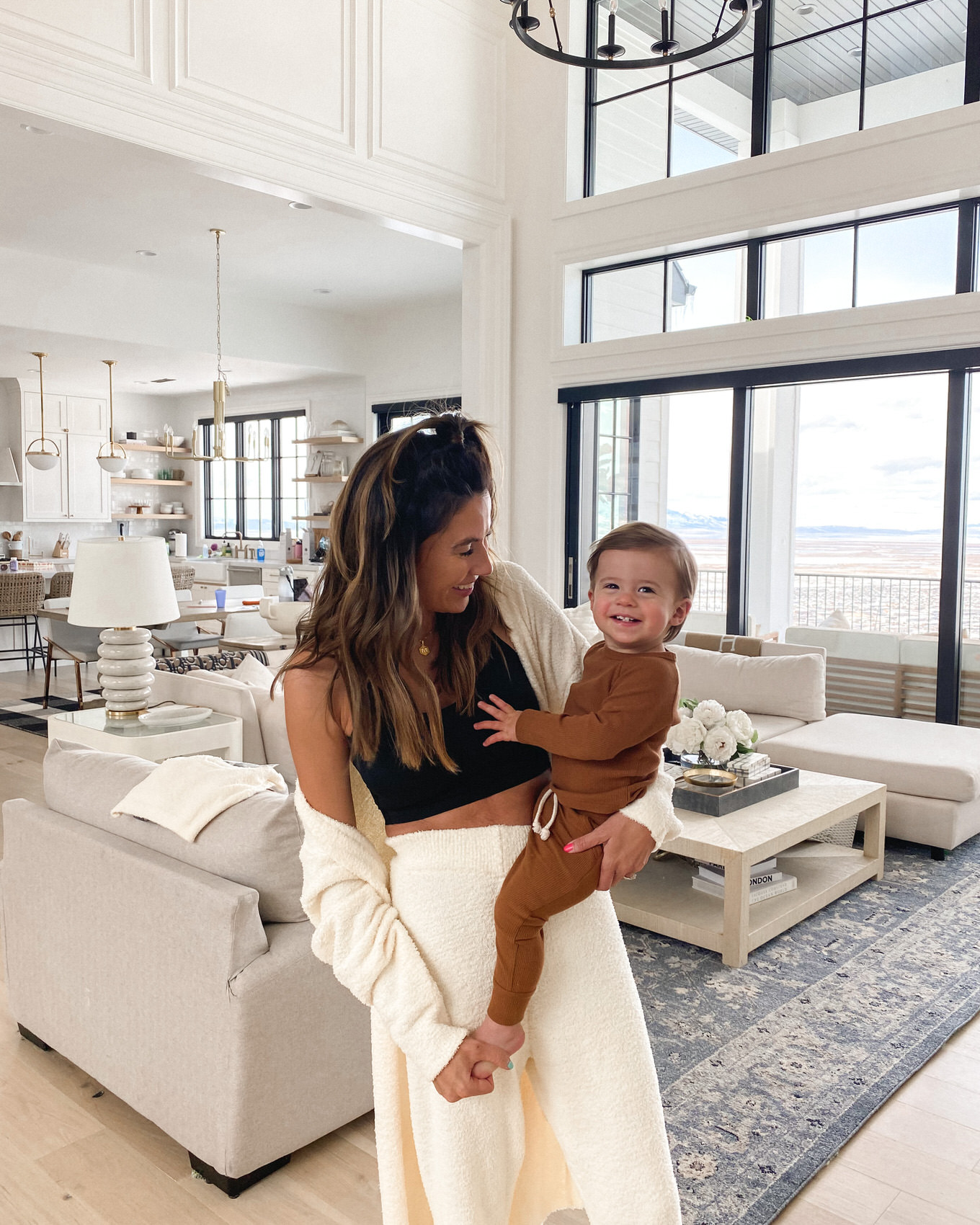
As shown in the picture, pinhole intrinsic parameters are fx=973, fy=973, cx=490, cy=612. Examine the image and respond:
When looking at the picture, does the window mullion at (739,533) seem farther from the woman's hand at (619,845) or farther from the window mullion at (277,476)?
the window mullion at (277,476)

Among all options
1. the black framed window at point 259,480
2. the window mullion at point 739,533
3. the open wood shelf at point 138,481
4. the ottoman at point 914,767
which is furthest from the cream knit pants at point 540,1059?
the open wood shelf at point 138,481

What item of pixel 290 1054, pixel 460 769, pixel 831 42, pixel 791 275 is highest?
pixel 831 42

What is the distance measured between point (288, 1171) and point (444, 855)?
1.24 metres

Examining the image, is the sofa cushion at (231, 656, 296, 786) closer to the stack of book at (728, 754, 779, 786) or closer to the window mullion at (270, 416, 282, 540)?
the stack of book at (728, 754, 779, 786)

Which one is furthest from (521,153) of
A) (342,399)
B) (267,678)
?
(342,399)

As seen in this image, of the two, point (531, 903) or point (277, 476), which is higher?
point (277, 476)

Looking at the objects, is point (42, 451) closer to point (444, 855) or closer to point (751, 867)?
point (751, 867)

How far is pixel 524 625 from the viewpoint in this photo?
4.27ft

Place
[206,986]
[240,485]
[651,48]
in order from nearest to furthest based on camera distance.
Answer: [206,986], [651,48], [240,485]

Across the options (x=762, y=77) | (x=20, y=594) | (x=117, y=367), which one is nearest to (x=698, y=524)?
(x=762, y=77)

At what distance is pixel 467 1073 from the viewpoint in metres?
1.16

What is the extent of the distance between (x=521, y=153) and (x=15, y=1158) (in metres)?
5.58

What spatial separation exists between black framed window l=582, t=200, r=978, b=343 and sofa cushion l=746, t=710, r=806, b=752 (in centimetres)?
209

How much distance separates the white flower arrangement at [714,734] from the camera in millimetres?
3496
